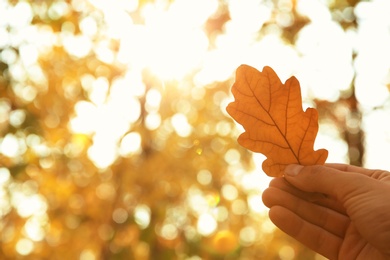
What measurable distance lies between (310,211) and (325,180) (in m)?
0.22

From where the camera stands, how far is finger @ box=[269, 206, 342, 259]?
4.06ft

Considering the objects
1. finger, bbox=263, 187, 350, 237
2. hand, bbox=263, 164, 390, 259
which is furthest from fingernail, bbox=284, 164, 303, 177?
finger, bbox=263, 187, 350, 237

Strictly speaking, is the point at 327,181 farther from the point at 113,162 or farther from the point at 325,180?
the point at 113,162

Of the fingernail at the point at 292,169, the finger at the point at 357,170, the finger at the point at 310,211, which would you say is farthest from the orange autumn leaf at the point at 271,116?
the finger at the point at 357,170

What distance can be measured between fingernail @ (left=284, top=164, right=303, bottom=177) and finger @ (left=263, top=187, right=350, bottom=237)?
0.11 metres

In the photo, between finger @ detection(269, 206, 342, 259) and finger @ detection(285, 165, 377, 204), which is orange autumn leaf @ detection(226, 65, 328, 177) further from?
finger @ detection(269, 206, 342, 259)

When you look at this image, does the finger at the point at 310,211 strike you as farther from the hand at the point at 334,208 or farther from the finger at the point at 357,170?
the finger at the point at 357,170

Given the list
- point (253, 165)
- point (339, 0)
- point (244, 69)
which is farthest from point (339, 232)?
point (253, 165)

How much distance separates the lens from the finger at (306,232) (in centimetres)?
124

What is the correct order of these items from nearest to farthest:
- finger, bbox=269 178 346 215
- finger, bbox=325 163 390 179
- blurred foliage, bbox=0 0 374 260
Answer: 1. finger, bbox=269 178 346 215
2. finger, bbox=325 163 390 179
3. blurred foliage, bbox=0 0 374 260

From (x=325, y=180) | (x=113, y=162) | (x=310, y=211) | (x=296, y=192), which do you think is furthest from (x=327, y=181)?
(x=113, y=162)

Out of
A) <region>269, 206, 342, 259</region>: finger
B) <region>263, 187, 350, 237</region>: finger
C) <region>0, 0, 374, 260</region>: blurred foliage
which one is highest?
<region>263, 187, 350, 237</region>: finger

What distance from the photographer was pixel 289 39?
4.48 m

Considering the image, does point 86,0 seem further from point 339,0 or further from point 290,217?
point 290,217
